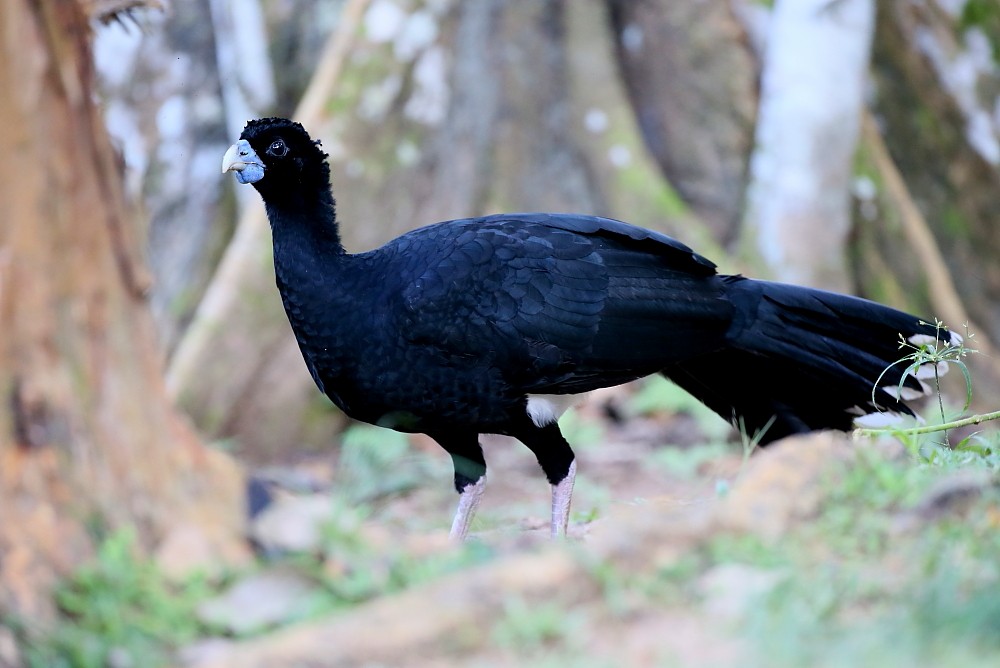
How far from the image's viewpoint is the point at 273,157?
4.57 m

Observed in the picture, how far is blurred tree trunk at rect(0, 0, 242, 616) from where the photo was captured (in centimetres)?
309

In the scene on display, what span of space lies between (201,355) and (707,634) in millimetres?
6063

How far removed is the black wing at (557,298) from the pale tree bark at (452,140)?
3501 mm

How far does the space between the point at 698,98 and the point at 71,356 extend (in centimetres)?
651

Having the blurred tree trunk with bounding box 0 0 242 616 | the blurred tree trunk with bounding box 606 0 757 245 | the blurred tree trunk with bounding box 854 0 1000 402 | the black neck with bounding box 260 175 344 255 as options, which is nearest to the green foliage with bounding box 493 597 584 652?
the blurred tree trunk with bounding box 0 0 242 616

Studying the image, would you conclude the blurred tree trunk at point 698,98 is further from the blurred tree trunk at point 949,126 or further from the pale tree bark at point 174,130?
the pale tree bark at point 174,130

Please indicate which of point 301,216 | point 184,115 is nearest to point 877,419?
point 301,216

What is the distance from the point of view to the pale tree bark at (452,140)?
26.6ft

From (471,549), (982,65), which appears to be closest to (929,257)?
(982,65)

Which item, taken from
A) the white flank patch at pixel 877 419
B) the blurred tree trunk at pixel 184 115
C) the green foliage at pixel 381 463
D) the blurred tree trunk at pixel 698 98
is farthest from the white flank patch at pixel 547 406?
the blurred tree trunk at pixel 184 115

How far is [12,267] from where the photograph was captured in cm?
318

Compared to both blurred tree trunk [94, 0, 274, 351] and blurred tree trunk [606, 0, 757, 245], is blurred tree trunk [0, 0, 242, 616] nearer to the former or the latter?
blurred tree trunk [606, 0, 757, 245]

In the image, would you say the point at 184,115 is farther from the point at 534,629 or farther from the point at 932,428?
the point at 534,629

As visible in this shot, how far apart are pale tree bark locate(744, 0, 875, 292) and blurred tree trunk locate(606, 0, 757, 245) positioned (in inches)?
19.7
